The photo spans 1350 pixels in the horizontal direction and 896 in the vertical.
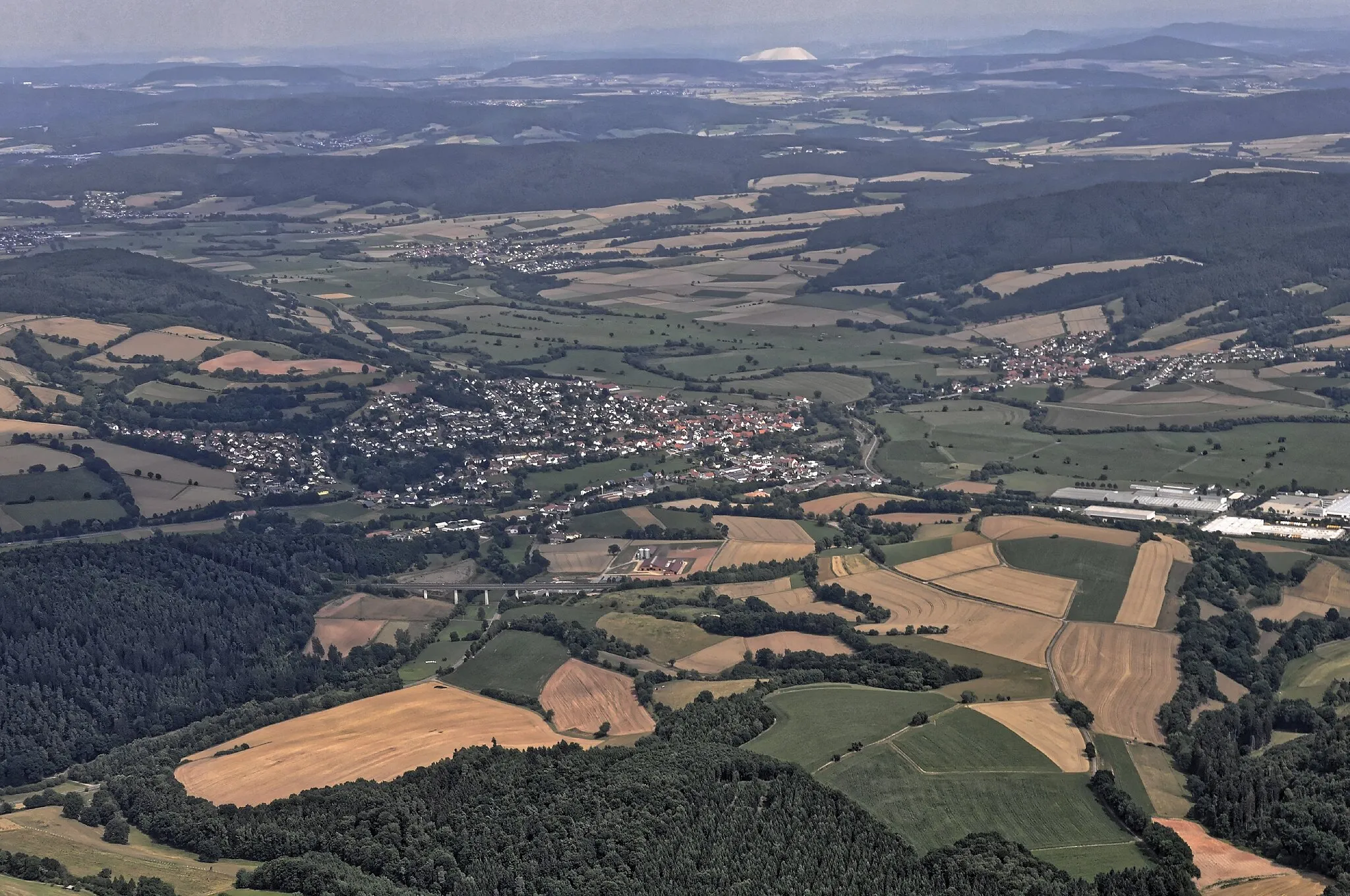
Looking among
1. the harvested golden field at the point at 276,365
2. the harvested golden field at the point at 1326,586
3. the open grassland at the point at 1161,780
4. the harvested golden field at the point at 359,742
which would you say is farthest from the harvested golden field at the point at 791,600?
the harvested golden field at the point at 276,365

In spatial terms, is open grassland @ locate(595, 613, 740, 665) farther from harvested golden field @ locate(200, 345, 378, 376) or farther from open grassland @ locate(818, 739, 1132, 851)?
harvested golden field @ locate(200, 345, 378, 376)

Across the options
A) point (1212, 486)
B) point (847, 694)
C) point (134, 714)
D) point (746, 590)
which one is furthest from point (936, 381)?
point (134, 714)

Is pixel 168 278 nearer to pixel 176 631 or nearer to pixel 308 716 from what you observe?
pixel 176 631

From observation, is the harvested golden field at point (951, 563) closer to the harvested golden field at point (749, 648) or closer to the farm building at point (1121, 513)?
the harvested golden field at point (749, 648)

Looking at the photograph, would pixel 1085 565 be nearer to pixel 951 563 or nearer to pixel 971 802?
pixel 951 563

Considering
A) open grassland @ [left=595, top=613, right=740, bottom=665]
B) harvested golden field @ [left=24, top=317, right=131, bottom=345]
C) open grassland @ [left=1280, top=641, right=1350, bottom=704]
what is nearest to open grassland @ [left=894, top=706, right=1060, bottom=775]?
open grassland @ [left=595, top=613, right=740, bottom=665]
